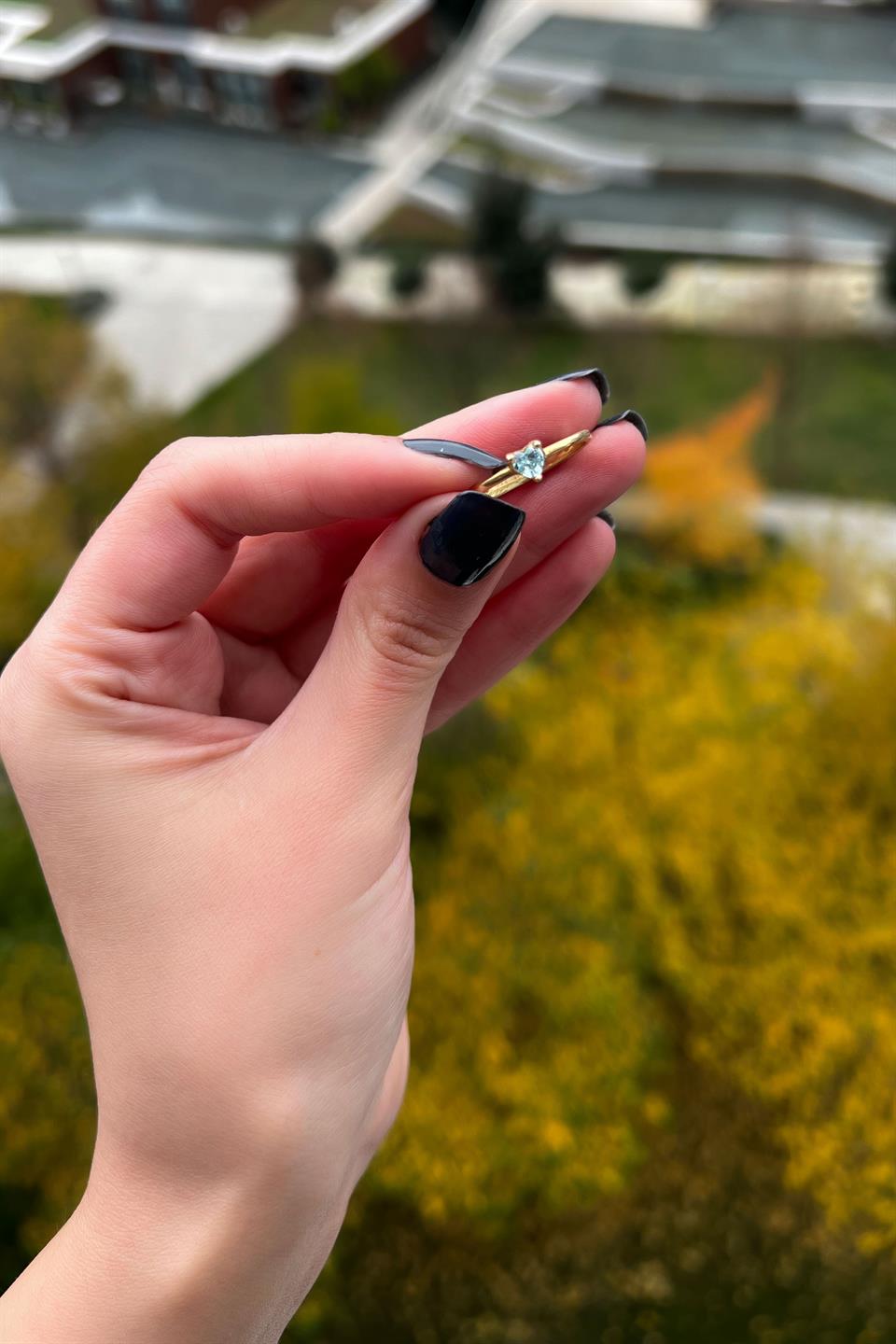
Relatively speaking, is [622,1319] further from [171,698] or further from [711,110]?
[711,110]

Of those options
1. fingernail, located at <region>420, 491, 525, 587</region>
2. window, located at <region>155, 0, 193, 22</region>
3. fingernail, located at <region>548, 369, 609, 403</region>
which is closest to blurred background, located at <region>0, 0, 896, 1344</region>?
window, located at <region>155, 0, 193, 22</region>

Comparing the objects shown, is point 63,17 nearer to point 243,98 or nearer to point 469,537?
point 243,98

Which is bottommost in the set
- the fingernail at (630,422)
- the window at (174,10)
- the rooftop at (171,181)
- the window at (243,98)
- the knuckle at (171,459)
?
the rooftop at (171,181)

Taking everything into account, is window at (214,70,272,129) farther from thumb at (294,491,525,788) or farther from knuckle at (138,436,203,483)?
thumb at (294,491,525,788)

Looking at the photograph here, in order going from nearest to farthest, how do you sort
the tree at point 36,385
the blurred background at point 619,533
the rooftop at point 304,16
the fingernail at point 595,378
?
the fingernail at point 595,378, the blurred background at point 619,533, the tree at point 36,385, the rooftop at point 304,16

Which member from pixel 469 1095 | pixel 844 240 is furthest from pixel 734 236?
pixel 469 1095

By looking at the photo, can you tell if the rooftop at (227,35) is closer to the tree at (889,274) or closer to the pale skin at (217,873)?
the tree at (889,274)

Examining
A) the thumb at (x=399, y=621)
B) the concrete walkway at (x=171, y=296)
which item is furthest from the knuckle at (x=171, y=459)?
the concrete walkway at (x=171, y=296)
